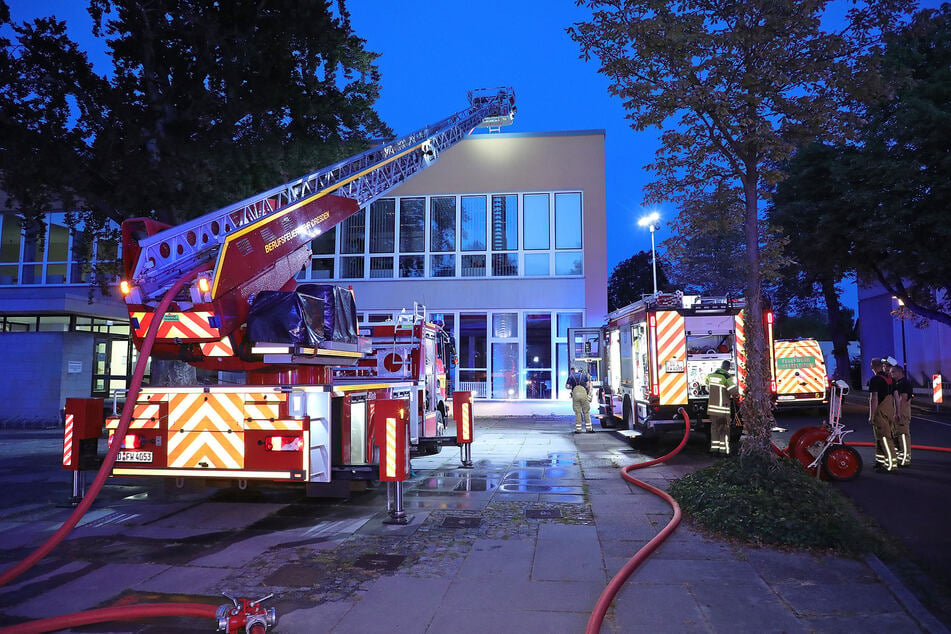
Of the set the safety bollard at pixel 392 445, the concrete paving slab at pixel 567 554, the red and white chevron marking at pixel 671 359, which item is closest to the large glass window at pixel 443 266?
the red and white chevron marking at pixel 671 359

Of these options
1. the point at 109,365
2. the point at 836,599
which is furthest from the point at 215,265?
the point at 109,365

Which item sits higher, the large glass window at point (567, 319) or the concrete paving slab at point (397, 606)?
the large glass window at point (567, 319)

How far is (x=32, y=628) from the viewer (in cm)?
364

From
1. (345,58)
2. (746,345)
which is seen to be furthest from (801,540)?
→ (345,58)

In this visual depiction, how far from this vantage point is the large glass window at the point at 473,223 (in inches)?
976

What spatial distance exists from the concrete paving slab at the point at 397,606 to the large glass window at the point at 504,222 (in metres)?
20.3

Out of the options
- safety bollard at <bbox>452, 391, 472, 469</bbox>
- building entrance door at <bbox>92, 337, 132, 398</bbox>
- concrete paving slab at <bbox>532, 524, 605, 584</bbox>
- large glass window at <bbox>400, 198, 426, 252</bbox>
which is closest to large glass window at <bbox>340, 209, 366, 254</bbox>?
large glass window at <bbox>400, 198, 426, 252</bbox>

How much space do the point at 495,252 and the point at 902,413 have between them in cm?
1642

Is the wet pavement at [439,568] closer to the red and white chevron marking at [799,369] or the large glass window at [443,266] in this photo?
the red and white chevron marking at [799,369]

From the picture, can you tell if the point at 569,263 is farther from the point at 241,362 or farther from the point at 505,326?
the point at 241,362

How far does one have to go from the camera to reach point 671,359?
1166cm

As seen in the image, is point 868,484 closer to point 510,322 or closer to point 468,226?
point 510,322

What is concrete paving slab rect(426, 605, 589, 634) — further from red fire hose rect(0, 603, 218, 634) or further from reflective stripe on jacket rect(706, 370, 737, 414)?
reflective stripe on jacket rect(706, 370, 737, 414)

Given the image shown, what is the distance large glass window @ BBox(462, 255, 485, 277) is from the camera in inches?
969
